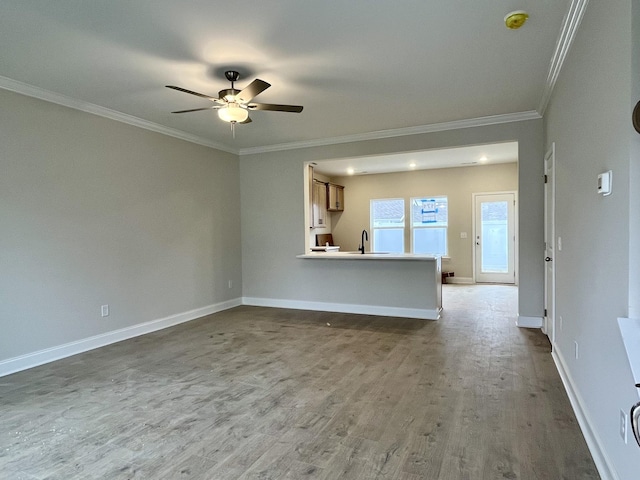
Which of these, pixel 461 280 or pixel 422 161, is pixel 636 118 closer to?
pixel 422 161

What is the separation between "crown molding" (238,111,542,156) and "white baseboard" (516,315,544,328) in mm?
2452

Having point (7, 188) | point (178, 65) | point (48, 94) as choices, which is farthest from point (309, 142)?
point (7, 188)

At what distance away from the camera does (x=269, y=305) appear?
631 centimetres

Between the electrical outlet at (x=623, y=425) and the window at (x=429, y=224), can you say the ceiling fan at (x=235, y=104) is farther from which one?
the window at (x=429, y=224)

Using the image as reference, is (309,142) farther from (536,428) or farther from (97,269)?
(536,428)

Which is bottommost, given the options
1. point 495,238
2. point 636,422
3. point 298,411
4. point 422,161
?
point 298,411

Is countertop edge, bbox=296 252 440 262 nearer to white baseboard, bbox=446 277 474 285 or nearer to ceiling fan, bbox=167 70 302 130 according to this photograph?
ceiling fan, bbox=167 70 302 130

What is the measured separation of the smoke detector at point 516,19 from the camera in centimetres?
244

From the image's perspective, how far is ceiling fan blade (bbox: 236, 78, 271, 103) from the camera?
9.48ft

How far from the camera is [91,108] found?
411 centimetres

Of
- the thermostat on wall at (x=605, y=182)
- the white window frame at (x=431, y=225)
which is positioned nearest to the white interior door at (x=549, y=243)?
the thermostat on wall at (x=605, y=182)

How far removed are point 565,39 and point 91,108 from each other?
4.45 m

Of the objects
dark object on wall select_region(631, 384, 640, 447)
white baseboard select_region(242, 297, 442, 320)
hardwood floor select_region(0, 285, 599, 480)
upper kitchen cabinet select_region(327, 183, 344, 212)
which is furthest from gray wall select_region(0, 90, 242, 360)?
dark object on wall select_region(631, 384, 640, 447)

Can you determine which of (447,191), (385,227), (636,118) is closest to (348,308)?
(385,227)
